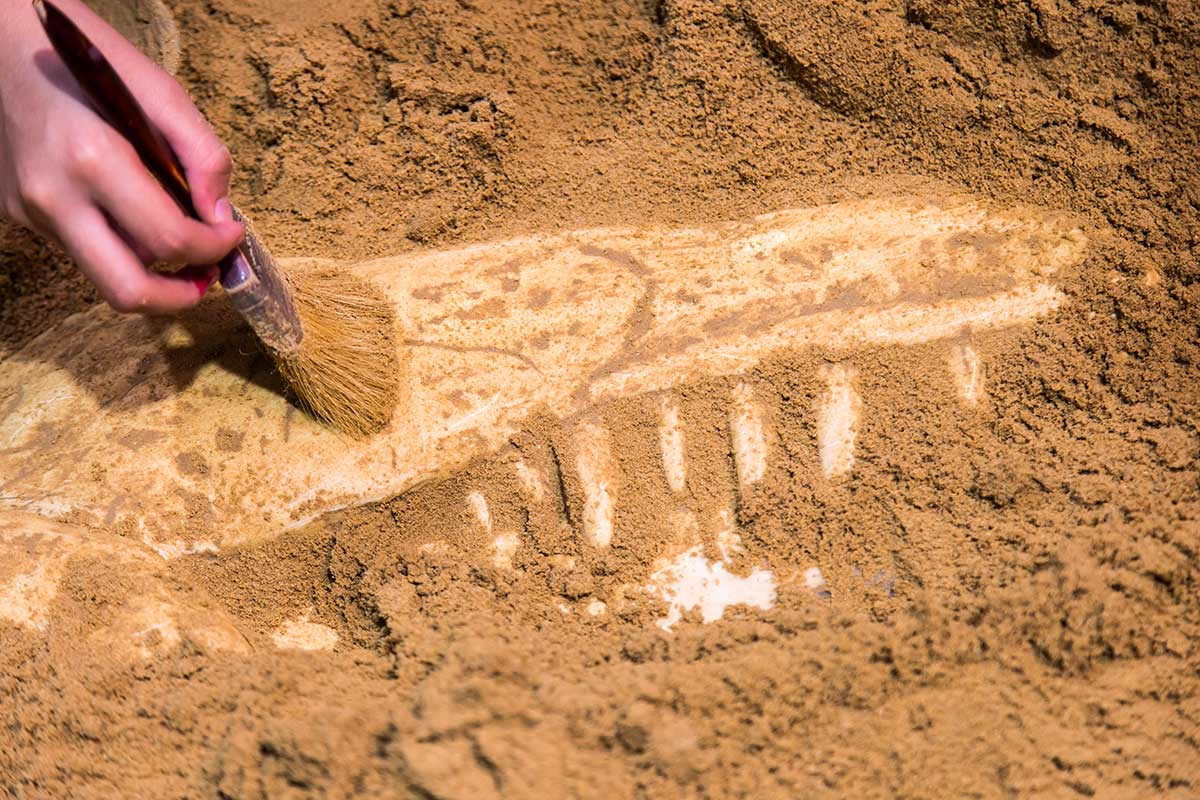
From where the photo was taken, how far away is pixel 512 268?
2.08m

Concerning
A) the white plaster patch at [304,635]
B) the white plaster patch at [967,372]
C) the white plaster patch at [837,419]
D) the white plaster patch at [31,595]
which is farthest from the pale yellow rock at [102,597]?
the white plaster patch at [967,372]

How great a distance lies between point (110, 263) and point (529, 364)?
791 millimetres

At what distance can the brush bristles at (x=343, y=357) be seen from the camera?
6.04 feet

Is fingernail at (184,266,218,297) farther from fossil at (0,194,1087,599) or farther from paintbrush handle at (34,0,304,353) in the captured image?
fossil at (0,194,1087,599)

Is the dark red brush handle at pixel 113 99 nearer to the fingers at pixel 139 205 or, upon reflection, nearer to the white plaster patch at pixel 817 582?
the fingers at pixel 139 205

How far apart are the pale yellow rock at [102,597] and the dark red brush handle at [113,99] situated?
2.27ft

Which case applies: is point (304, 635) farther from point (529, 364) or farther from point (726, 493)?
point (726, 493)

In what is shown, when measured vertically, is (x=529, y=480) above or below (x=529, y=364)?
below

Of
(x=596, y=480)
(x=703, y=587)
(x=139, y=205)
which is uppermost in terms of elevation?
(x=139, y=205)

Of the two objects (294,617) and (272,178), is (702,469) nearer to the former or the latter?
(294,617)

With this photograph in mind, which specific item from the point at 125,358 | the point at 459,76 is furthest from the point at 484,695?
the point at 459,76

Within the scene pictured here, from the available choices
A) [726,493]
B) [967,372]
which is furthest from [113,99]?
[967,372]

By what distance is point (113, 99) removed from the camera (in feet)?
4.66

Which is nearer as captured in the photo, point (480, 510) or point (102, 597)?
point (102, 597)
